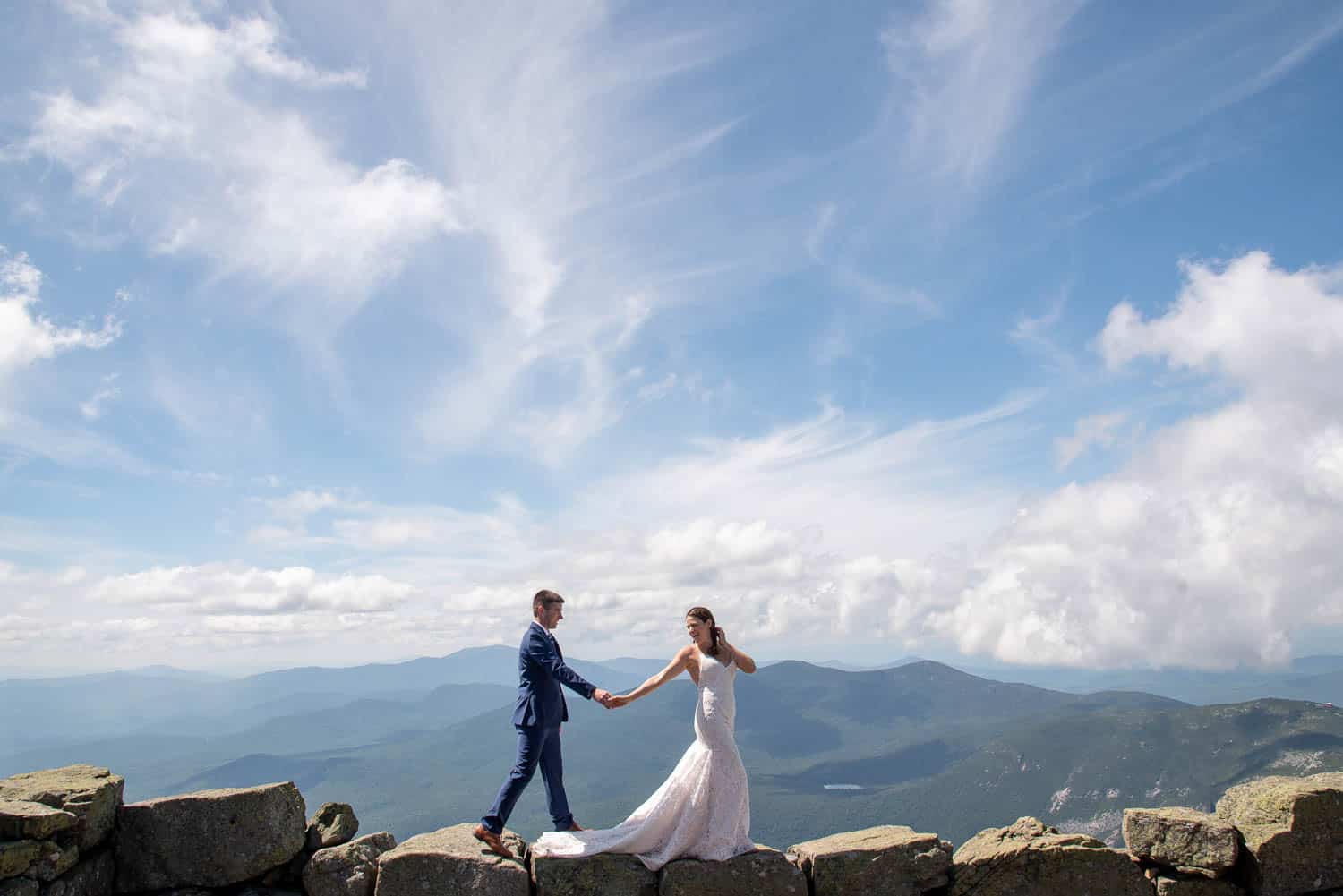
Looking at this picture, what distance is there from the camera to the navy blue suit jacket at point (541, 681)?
11.5 meters

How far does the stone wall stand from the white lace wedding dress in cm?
20

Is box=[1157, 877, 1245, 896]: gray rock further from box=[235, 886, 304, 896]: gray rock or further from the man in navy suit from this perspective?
box=[235, 886, 304, 896]: gray rock

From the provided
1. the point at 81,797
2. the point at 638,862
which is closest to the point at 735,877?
the point at 638,862

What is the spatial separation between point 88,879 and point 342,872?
320 cm

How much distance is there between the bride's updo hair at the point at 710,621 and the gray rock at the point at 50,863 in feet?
27.7

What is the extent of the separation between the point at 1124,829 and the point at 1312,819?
7.89 ft

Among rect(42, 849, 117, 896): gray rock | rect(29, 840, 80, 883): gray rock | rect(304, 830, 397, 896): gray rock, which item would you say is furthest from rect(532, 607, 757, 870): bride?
rect(29, 840, 80, 883): gray rock

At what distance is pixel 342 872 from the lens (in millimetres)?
10672

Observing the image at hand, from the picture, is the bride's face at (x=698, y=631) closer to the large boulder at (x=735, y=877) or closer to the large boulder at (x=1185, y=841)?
the large boulder at (x=735, y=877)

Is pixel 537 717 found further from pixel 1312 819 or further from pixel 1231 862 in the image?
pixel 1312 819

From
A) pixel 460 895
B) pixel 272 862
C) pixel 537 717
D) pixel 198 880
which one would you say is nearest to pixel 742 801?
pixel 537 717

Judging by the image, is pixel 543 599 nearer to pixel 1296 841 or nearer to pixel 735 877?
pixel 735 877

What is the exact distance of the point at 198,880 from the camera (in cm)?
1065

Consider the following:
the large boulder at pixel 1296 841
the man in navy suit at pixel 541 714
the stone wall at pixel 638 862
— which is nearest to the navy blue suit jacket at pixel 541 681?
the man in navy suit at pixel 541 714
